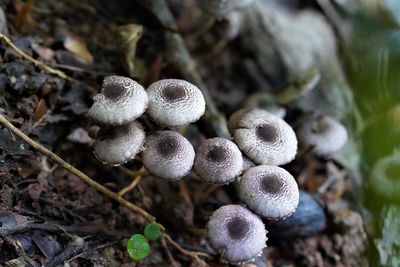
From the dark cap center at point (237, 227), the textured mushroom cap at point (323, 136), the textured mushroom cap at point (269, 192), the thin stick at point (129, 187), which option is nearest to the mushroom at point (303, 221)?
the textured mushroom cap at point (323, 136)

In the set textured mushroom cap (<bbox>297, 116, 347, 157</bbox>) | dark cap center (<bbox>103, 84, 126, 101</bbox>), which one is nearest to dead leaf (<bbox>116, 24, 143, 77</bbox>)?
dark cap center (<bbox>103, 84, 126, 101</bbox>)

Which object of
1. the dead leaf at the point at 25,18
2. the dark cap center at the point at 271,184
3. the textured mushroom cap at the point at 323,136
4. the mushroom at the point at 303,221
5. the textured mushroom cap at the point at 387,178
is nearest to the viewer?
the textured mushroom cap at the point at 387,178

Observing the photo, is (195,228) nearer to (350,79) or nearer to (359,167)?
(359,167)

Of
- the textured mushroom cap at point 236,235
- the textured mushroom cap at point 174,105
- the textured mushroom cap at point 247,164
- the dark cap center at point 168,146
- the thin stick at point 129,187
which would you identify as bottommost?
the thin stick at point 129,187

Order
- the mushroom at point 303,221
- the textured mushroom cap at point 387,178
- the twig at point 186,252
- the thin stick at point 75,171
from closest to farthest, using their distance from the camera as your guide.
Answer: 1. the textured mushroom cap at point 387,178
2. the thin stick at point 75,171
3. the twig at point 186,252
4. the mushroom at point 303,221

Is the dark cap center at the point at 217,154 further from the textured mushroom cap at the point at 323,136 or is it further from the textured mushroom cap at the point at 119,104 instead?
the textured mushroom cap at the point at 323,136

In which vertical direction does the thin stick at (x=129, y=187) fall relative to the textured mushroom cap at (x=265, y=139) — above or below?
below

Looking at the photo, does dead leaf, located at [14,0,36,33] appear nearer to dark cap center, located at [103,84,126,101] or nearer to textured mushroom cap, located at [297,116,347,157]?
dark cap center, located at [103,84,126,101]

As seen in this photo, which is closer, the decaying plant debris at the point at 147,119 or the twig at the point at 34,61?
the decaying plant debris at the point at 147,119
